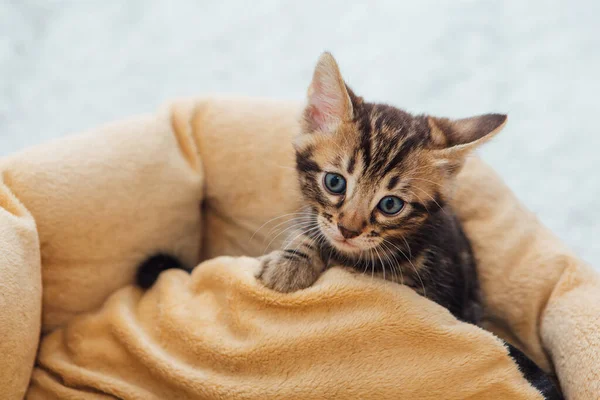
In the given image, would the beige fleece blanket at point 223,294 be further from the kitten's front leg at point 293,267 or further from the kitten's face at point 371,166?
the kitten's face at point 371,166

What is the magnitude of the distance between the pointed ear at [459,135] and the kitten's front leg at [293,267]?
1.29ft

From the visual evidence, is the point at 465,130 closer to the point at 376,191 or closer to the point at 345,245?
the point at 376,191

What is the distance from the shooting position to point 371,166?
124cm


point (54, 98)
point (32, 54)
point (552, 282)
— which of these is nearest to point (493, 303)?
point (552, 282)

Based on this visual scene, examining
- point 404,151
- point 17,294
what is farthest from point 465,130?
point 17,294

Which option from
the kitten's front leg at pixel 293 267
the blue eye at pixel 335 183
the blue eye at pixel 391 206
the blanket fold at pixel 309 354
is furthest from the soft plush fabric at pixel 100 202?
the blue eye at pixel 391 206

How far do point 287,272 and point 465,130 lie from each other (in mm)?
556

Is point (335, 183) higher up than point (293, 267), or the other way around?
point (335, 183)

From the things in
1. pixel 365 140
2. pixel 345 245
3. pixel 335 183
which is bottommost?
pixel 345 245

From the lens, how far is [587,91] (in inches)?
87.6

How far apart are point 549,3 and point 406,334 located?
5.66 ft

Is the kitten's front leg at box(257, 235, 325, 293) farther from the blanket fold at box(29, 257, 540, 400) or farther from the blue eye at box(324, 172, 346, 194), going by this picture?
the blue eye at box(324, 172, 346, 194)

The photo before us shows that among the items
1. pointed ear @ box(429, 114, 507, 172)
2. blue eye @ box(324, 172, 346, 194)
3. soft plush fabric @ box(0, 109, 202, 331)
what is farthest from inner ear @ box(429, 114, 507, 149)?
soft plush fabric @ box(0, 109, 202, 331)

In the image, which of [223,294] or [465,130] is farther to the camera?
[223,294]
